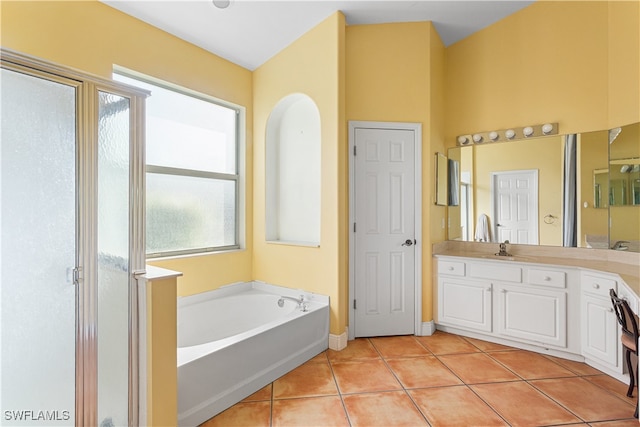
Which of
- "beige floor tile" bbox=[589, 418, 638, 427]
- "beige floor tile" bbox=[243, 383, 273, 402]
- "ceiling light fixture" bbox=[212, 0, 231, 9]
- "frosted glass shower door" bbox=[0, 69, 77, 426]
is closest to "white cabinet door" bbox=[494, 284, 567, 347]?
"beige floor tile" bbox=[589, 418, 638, 427]

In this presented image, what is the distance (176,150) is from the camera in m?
2.88

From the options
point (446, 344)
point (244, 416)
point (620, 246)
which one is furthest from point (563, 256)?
point (244, 416)

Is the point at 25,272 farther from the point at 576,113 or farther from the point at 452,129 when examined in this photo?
the point at 576,113

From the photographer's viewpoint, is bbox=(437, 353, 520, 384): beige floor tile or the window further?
the window

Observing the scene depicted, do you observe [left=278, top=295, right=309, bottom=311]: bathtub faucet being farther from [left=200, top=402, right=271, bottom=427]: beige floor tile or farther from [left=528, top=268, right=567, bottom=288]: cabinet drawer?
[left=528, top=268, right=567, bottom=288]: cabinet drawer

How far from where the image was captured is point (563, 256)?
2.81 meters

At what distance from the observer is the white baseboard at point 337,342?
2710 millimetres

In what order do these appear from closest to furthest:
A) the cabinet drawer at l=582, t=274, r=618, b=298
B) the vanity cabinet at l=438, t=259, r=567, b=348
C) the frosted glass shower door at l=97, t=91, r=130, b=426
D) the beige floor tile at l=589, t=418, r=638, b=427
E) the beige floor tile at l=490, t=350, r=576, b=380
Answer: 1. the frosted glass shower door at l=97, t=91, r=130, b=426
2. the beige floor tile at l=589, t=418, r=638, b=427
3. the cabinet drawer at l=582, t=274, r=618, b=298
4. the beige floor tile at l=490, t=350, r=576, b=380
5. the vanity cabinet at l=438, t=259, r=567, b=348

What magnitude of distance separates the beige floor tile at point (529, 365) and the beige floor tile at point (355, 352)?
40.4 inches

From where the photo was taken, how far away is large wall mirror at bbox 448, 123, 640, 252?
2.49 m

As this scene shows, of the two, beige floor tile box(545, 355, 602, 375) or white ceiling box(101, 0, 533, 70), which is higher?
white ceiling box(101, 0, 533, 70)

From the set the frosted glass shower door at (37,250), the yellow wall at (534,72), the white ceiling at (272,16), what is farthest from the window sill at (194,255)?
the yellow wall at (534,72)

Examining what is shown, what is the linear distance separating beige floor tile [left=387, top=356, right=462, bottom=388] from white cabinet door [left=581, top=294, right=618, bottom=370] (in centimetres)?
108

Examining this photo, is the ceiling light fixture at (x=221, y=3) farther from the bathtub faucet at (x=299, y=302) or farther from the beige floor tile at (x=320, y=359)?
the beige floor tile at (x=320, y=359)
